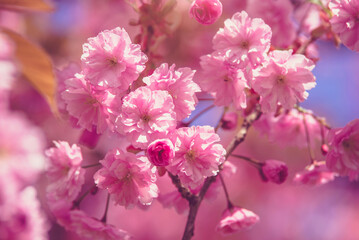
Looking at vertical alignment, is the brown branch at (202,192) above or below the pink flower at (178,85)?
below

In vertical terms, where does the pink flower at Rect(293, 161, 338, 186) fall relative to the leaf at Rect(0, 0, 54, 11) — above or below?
below

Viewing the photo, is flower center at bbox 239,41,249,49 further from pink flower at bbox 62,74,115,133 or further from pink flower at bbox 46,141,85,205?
pink flower at bbox 46,141,85,205

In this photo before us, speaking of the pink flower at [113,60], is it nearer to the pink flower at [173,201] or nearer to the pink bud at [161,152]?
the pink bud at [161,152]

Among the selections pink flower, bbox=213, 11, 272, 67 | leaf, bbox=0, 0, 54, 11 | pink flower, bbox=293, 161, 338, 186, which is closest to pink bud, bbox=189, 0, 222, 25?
pink flower, bbox=213, 11, 272, 67

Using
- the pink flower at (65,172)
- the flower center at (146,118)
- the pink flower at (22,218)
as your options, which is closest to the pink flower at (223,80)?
the flower center at (146,118)

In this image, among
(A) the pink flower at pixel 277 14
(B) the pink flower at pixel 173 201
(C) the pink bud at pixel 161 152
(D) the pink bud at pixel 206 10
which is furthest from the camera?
(A) the pink flower at pixel 277 14

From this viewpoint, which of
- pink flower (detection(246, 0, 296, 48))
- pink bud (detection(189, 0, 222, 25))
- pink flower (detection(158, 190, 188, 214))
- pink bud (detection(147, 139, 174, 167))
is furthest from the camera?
pink flower (detection(246, 0, 296, 48))

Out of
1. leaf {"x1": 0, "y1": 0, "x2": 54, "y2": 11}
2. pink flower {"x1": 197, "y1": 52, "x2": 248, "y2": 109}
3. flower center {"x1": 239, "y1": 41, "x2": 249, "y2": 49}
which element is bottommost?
pink flower {"x1": 197, "y1": 52, "x2": 248, "y2": 109}
